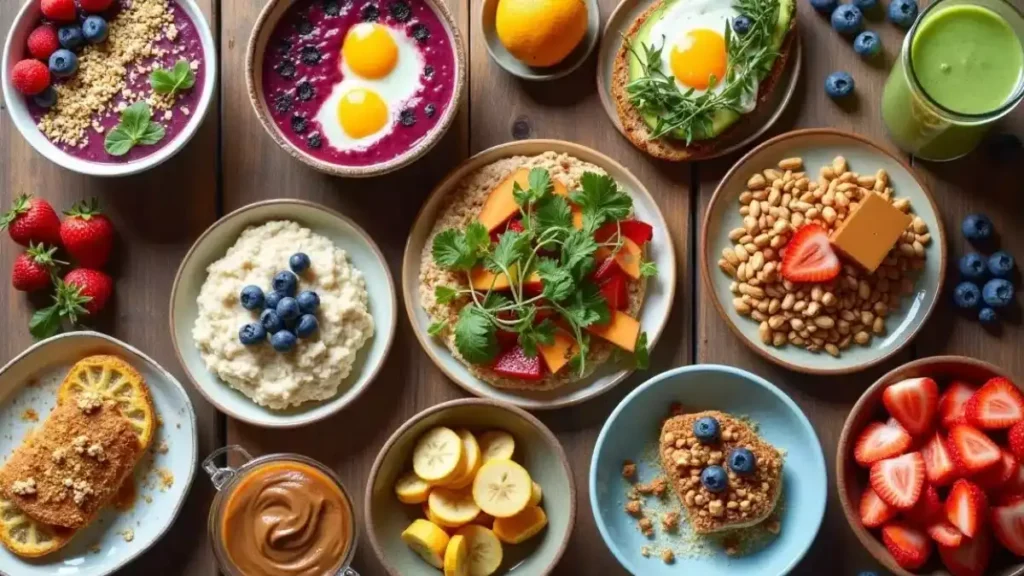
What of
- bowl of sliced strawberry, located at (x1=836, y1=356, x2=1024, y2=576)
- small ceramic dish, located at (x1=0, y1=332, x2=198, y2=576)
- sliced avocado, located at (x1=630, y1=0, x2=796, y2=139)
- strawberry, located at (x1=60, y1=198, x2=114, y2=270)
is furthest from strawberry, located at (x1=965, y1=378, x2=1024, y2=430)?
strawberry, located at (x1=60, y1=198, x2=114, y2=270)

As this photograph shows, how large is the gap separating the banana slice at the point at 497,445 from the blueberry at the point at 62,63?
120 cm

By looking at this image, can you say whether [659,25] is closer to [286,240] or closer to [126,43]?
[286,240]

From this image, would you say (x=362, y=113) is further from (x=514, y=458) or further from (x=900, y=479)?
(x=900, y=479)

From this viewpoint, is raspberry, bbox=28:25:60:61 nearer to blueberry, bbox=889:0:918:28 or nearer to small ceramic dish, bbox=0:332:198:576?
small ceramic dish, bbox=0:332:198:576

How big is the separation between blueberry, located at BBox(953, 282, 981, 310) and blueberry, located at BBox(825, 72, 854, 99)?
1.64ft

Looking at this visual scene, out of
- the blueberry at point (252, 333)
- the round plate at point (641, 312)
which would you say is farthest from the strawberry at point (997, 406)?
the blueberry at point (252, 333)

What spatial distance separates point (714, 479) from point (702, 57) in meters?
0.90

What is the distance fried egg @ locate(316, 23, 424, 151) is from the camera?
7.07 feet

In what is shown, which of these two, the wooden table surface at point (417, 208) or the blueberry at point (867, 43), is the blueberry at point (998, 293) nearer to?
the wooden table surface at point (417, 208)

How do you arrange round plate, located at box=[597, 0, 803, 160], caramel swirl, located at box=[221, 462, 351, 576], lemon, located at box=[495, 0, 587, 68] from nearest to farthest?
caramel swirl, located at box=[221, 462, 351, 576], lemon, located at box=[495, 0, 587, 68], round plate, located at box=[597, 0, 803, 160]

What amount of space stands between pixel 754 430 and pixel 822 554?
0.32m

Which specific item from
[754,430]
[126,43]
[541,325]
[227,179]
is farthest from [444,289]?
[126,43]

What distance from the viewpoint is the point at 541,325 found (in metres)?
2.12

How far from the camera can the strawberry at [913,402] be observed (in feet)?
6.87
